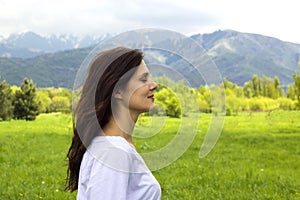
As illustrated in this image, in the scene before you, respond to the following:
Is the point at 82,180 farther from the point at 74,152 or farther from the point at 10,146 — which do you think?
the point at 10,146

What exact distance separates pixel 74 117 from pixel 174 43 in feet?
1.47

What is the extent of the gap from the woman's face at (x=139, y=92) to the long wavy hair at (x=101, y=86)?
0.08 feet

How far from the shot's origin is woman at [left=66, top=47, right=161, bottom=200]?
1428 millimetres

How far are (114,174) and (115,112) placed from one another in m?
0.24

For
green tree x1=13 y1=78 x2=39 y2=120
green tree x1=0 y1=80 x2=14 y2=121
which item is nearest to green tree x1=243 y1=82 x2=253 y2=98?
green tree x1=13 y1=78 x2=39 y2=120

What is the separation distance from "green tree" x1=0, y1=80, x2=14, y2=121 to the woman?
25.1 metres

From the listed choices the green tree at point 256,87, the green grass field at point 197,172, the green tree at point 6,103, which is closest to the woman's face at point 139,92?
the green grass field at point 197,172

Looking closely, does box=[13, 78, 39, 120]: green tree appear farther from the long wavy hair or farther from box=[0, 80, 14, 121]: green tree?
the long wavy hair

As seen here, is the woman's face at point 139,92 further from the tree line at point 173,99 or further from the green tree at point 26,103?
the green tree at point 26,103

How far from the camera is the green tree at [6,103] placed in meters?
25.6

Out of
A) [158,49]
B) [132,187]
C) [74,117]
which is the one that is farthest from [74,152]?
[158,49]

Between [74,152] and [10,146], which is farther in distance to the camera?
[10,146]

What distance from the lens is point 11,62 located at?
136875 millimetres

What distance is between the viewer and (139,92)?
1498 mm
